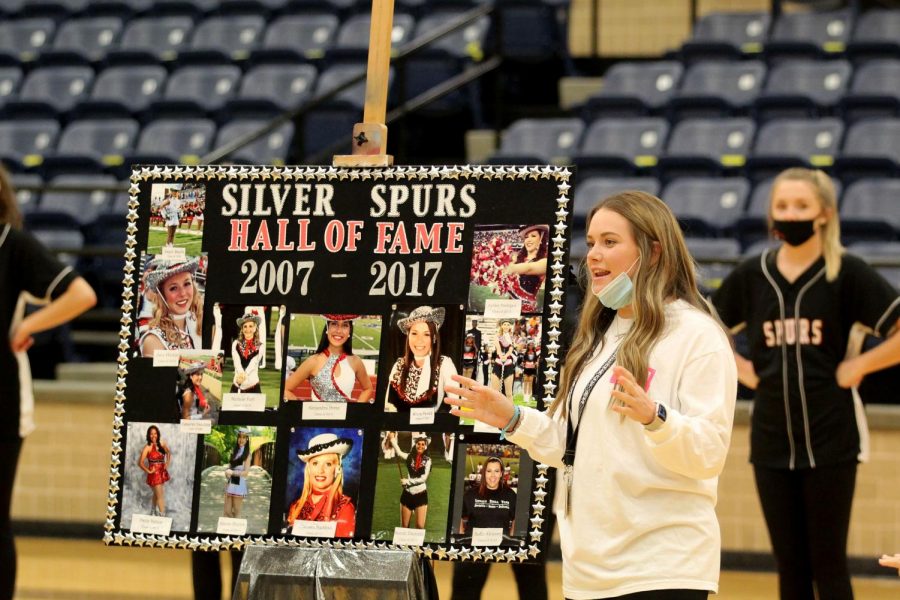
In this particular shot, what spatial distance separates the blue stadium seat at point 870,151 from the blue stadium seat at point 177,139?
4268mm

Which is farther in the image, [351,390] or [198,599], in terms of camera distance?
[198,599]

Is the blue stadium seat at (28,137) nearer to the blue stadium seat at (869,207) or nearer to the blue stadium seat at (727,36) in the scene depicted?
the blue stadium seat at (727,36)

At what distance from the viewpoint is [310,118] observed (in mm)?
9852

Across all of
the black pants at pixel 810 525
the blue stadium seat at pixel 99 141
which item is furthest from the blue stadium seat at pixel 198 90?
the black pants at pixel 810 525

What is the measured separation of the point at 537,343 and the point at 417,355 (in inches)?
11.5

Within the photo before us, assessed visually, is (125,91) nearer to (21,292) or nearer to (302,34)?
(302,34)

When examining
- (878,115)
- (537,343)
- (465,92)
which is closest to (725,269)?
(878,115)

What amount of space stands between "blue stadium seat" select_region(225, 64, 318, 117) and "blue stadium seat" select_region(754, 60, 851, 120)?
3302 millimetres

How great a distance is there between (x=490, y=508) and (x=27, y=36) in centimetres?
986

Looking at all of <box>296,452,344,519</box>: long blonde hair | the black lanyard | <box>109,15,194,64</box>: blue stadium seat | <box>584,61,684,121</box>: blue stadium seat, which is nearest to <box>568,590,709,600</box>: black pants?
the black lanyard

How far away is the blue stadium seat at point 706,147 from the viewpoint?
8422 millimetres

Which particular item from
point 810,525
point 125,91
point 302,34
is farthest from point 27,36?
point 810,525

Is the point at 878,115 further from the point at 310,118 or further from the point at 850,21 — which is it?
the point at 310,118

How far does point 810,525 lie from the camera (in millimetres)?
4395
